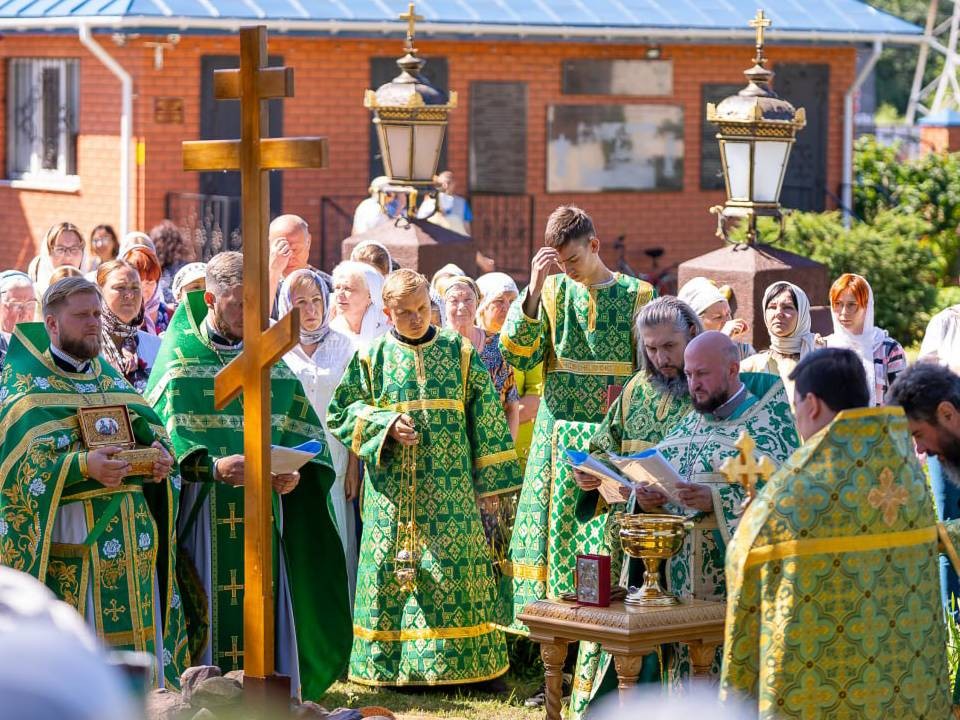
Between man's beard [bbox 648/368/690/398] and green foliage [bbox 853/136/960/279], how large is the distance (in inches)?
615

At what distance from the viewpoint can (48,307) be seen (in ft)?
19.8

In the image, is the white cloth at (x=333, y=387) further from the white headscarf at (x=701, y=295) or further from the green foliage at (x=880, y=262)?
the green foliage at (x=880, y=262)

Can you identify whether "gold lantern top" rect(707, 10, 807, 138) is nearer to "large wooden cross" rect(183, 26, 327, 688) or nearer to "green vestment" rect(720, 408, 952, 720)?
"large wooden cross" rect(183, 26, 327, 688)

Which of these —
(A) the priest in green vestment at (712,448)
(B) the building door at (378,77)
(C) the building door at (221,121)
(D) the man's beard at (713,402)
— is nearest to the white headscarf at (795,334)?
(A) the priest in green vestment at (712,448)

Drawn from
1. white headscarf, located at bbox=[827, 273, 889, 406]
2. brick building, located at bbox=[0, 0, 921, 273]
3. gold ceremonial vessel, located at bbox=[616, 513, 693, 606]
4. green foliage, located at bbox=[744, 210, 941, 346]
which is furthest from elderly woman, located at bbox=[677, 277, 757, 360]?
green foliage, located at bbox=[744, 210, 941, 346]

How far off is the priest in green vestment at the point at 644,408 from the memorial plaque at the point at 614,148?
1351 centimetres

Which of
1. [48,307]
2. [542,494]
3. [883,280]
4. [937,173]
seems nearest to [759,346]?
[542,494]

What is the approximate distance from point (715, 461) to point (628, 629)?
66 centimetres

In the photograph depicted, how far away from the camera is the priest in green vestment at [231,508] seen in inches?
262

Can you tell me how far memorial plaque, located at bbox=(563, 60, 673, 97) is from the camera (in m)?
19.8

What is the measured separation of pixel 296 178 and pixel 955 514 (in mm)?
12247

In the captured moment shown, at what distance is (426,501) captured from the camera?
7758 mm

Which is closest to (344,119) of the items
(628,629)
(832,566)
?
(628,629)

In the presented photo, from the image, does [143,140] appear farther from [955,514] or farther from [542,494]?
[955,514]
